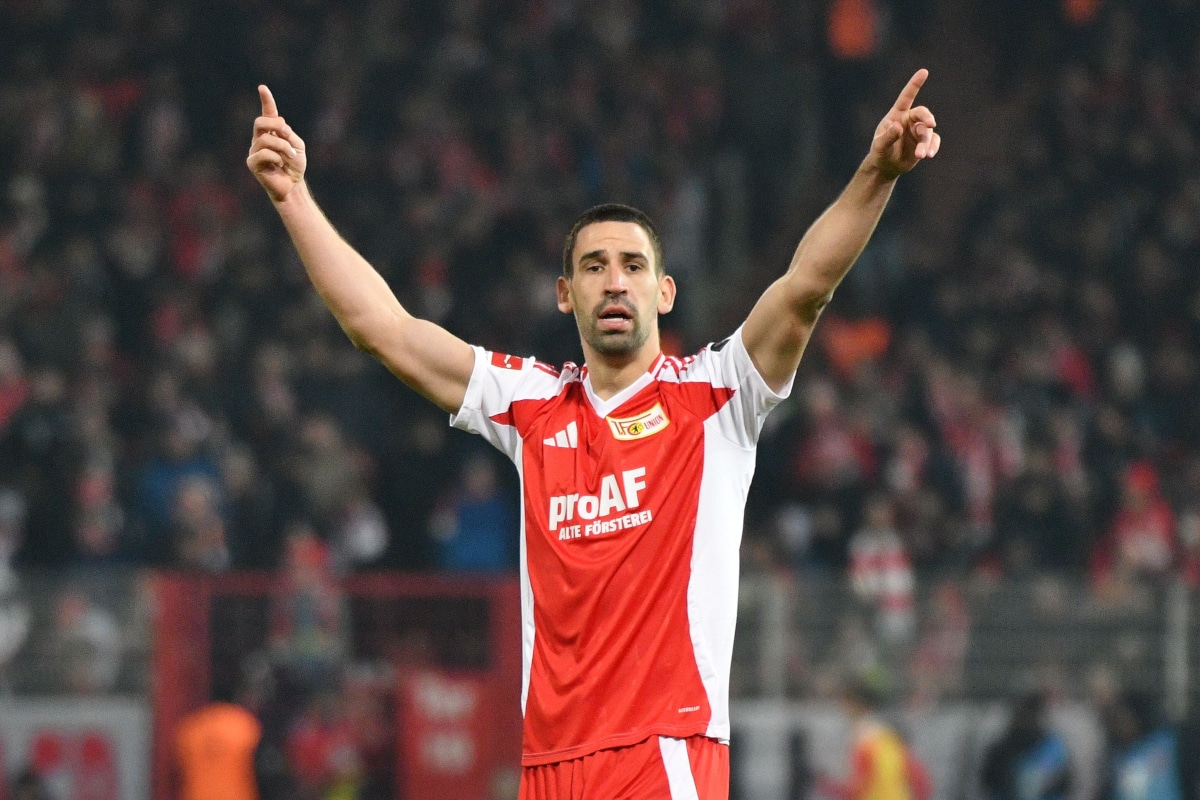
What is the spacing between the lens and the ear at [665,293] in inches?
197

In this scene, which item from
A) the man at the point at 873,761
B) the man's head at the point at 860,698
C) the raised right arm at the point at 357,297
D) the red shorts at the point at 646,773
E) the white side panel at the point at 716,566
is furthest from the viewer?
the man's head at the point at 860,698

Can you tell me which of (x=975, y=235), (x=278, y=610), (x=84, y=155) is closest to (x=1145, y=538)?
(x=975, y=235)

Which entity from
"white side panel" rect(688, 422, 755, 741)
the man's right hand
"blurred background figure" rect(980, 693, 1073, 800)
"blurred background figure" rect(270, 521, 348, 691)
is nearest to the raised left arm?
"white side panel" rect(688, 422, 755, 741)

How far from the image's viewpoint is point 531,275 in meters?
16.5

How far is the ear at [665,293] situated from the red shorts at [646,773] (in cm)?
114

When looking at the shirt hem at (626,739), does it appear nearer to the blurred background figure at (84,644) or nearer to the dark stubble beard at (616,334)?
the dark stubble beard at (616,334)

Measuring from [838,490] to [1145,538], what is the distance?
94.1 inches

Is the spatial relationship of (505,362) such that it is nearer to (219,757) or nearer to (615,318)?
(615,318)

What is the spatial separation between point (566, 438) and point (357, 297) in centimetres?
68

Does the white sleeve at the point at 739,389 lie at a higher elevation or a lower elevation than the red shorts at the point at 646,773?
higher

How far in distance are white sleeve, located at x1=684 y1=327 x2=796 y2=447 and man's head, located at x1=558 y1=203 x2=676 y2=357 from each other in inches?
7.3

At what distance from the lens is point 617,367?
4965 mm

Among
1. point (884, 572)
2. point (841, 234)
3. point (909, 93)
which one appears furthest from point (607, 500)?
point (884, 572)

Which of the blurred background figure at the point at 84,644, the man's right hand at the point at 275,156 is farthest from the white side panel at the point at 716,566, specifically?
the blurred background figure at the point at 84,644
